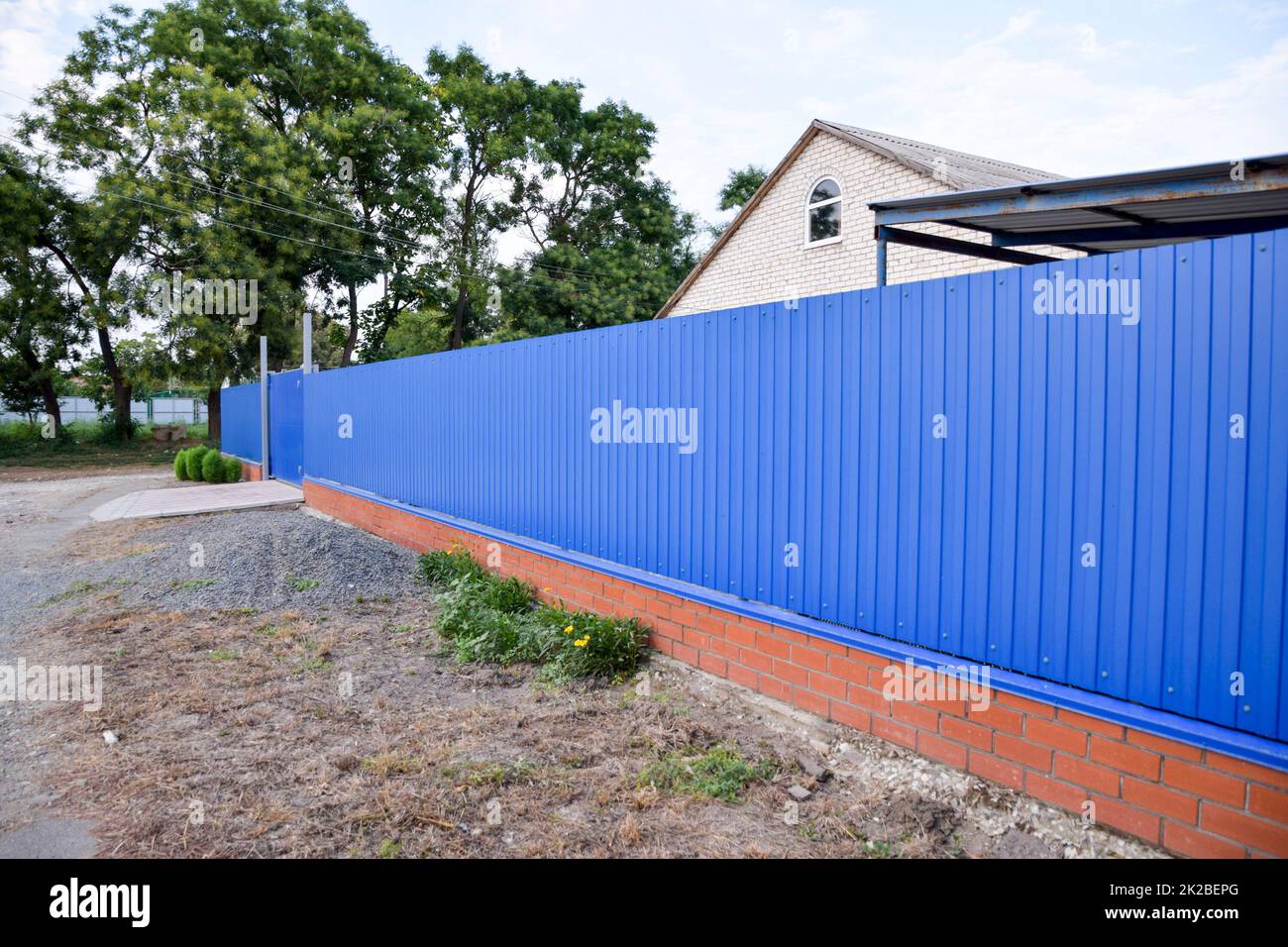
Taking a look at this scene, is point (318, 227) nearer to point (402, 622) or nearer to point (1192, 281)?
point (402, 622)

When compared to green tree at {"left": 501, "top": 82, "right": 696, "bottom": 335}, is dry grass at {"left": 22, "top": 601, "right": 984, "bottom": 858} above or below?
below

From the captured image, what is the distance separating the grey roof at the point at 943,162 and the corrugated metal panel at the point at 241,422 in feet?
41.2

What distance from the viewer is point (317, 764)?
3.73m

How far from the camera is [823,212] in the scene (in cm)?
1261

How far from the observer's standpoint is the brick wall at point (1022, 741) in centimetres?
249

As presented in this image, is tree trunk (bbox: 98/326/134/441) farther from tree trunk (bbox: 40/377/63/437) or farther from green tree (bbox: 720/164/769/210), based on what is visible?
green tree (bbox: 720/164/769/210)

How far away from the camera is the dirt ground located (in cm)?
303

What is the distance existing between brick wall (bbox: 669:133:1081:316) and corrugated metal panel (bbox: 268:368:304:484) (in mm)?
7168

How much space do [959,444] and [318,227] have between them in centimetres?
2571

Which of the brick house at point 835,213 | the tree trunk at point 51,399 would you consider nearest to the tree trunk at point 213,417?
the tree trunk at point 51,399

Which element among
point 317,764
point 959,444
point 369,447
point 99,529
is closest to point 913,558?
point 959,444

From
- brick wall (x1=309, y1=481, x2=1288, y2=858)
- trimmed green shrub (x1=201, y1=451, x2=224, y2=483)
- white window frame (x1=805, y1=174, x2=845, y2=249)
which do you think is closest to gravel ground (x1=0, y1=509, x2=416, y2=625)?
brick wall (x1=309, y1=481, x2=1288, y2=858)

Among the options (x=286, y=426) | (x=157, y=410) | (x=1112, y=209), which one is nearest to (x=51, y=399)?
(x=286, y=426)

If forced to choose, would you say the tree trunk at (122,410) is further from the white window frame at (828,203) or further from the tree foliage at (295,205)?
the white window frame at (828,203)
